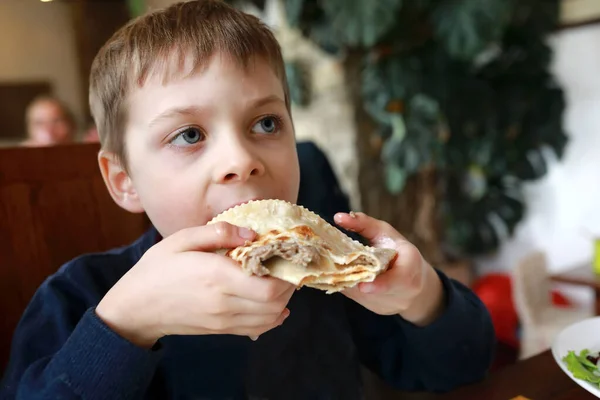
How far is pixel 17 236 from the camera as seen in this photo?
41.1 inches

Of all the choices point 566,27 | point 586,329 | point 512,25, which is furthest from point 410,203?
point 586,329

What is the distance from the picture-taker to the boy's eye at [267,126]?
76 centimetres

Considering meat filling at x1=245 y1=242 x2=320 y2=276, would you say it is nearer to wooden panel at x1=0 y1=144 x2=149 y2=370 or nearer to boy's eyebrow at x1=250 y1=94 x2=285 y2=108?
boy's eyebrow at x1=250 y1=94 x2=285 y2=108

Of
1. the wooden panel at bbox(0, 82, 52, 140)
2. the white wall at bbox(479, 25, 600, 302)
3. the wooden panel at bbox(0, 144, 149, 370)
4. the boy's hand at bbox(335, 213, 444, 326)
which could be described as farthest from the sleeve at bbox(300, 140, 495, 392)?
the wooden panel at bbox(0, 82, 52, 140)

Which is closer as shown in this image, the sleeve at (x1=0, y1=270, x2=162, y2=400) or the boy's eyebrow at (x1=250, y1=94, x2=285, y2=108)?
the sleeve at (x1=0, y1=270, x2=162, y2=400)

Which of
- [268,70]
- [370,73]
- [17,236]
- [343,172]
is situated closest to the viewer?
[268,70]

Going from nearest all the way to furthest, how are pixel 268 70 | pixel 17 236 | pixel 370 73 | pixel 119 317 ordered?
pixel 119 317 < pixel 268 70 < pixel 17 236 < pixel 370 73

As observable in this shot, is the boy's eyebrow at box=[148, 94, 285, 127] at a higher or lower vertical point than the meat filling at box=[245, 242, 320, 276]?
higher

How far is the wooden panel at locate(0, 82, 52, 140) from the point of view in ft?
12.6

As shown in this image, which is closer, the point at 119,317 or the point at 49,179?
the point at 119,317

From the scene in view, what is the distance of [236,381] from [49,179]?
612 millimetres

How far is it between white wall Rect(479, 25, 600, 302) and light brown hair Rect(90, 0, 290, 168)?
2.93 m

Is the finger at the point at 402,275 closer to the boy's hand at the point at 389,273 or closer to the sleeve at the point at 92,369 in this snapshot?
the boy's hand at the point at 389,273

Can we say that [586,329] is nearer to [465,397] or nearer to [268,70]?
[465,397]
